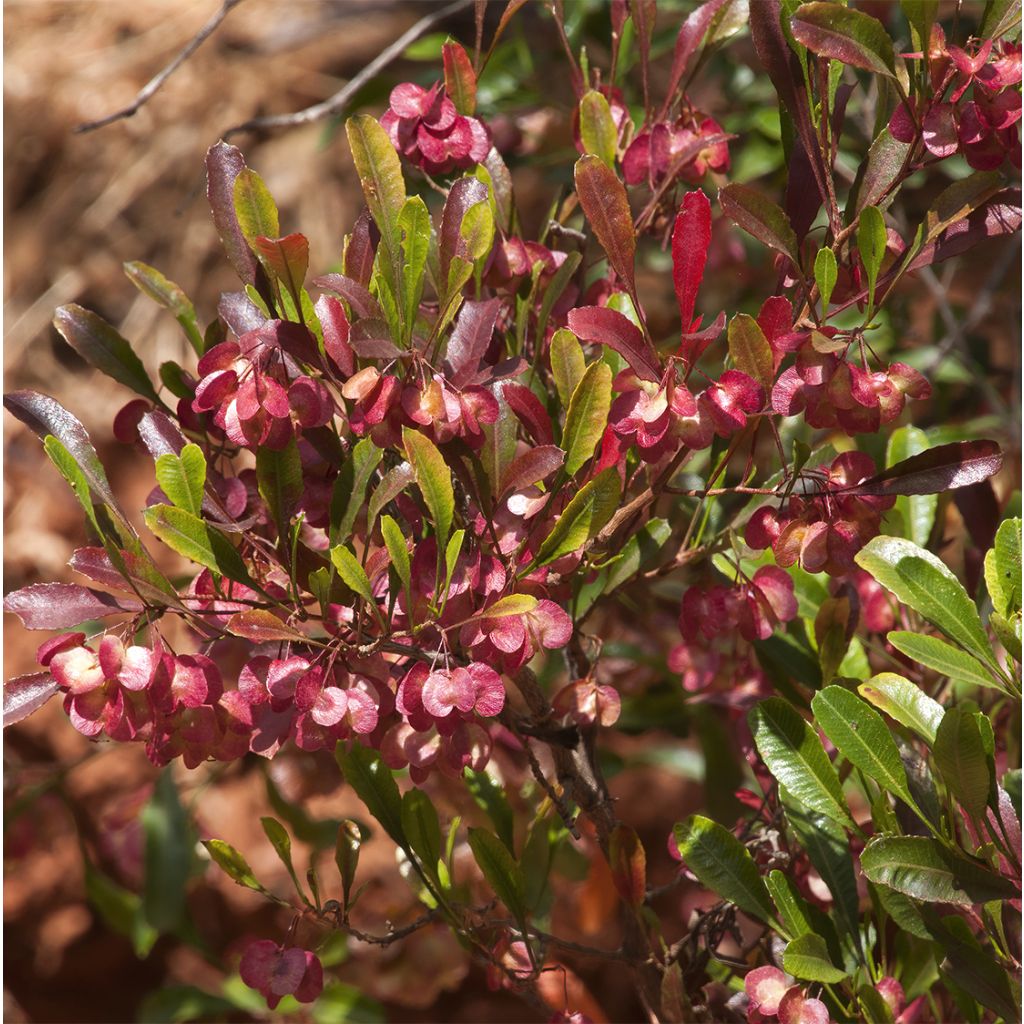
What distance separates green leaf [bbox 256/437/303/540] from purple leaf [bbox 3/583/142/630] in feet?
0.34

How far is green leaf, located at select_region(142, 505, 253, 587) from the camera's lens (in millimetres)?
720

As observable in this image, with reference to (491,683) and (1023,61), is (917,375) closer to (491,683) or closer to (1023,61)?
(1023,61)

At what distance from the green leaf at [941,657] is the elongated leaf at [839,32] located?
35 cm

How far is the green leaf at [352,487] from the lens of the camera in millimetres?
768

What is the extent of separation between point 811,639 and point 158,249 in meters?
2.01

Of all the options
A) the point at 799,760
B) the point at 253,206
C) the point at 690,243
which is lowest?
the point at 799,760

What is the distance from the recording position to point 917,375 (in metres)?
0.76

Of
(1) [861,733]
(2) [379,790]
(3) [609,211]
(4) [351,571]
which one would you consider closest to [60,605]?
(4) [351,571]

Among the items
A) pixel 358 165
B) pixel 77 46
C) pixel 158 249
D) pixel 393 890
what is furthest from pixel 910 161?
pixel 77 46

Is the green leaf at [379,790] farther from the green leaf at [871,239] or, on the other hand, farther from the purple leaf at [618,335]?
the green leaf at [871,239]

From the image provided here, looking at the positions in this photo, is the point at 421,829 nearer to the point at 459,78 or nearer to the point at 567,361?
the point at 567,361

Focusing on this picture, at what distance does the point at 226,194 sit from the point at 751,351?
345 millimetres

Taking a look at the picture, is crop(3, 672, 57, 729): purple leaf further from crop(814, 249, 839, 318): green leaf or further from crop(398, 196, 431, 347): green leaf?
crop(814, 249, 839, 318): green leaf

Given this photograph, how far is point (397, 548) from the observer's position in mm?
702
